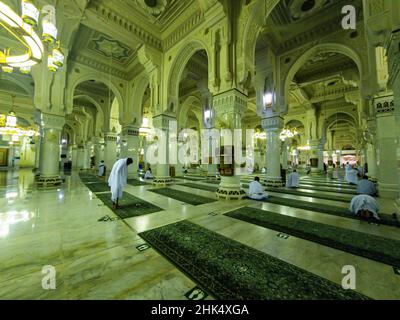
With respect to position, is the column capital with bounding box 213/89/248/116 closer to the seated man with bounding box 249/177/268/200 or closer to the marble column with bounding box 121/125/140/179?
the seated man with bounding box 249/177/268/200

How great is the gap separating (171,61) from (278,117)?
5.90 m

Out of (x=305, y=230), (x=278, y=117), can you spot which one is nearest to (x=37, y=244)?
(x=305, y=230)

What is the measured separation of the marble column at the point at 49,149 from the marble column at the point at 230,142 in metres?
7.30

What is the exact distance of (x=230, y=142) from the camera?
210 inches

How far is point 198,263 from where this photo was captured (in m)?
1.92

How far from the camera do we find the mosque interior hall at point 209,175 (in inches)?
66.8

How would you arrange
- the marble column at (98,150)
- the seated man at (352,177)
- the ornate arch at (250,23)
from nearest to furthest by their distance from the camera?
the ornate arch at (250,23), the seated man at (352,177), the marble column at (98,150)

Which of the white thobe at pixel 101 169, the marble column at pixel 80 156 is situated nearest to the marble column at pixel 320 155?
the white thobe at pixel 101 169

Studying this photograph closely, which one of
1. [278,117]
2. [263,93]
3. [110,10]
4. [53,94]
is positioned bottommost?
[278,117]

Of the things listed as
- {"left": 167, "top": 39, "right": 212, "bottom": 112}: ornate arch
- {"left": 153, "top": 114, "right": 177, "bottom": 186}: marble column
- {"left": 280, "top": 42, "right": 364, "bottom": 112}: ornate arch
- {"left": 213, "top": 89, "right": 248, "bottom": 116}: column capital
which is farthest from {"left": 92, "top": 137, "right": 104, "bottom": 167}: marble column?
{"left": 280, "top": 42, "right": 364, "bottom": 112}: ornate arch

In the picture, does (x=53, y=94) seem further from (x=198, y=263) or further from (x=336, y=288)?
(x=336, y=288)

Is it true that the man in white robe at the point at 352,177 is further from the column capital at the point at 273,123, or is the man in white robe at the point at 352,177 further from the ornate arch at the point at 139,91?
the ornate arch at the point at 139,91

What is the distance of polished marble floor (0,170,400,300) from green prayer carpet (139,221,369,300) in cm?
14

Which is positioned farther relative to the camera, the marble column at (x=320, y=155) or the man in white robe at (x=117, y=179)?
the marble column at (x=320, y=155)
